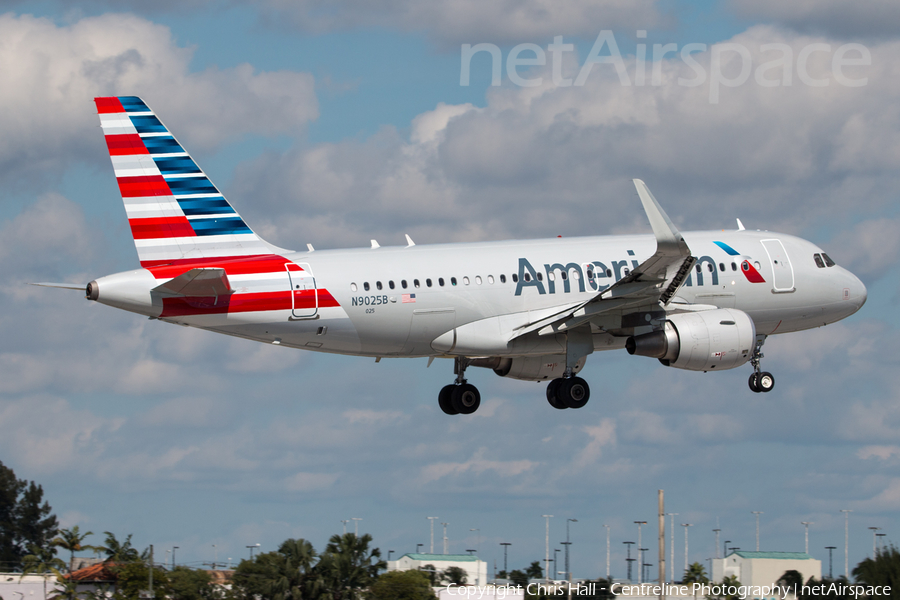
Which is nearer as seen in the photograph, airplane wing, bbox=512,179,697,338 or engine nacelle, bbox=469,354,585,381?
airplane wing, bbox=512,179,697,338

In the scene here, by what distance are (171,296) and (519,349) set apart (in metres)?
13.0

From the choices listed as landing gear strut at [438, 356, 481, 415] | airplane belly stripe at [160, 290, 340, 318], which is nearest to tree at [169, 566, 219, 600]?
landing gear strut at [438, 356, 481, 415]

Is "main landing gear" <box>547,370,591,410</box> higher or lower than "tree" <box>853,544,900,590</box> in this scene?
higher

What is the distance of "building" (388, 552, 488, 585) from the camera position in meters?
140

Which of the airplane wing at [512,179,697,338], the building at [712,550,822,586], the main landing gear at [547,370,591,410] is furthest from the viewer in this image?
the building at [712,550,822,586]

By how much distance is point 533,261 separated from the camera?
153 ft

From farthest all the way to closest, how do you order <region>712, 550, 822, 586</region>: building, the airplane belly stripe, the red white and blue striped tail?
<region>712, 550, 822, 586</region>: building, the red white and blue striped tail, the airplane belly stripe

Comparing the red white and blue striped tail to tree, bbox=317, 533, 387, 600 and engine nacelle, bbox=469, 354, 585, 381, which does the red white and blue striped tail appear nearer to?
engine nacelle, bbox=469, 354, 585, 381

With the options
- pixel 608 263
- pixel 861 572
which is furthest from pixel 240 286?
pixel 861 572

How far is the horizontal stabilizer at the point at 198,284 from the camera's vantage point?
40.8 m

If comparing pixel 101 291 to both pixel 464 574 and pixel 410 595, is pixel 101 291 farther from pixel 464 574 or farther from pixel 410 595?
pixel 464 574

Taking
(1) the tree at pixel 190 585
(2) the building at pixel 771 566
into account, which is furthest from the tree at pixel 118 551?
(2) the building at pixel 771 566

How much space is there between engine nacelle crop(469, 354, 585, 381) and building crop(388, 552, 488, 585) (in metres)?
90.4

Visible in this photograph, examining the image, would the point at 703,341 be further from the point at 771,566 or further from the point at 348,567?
the point at 771,566
